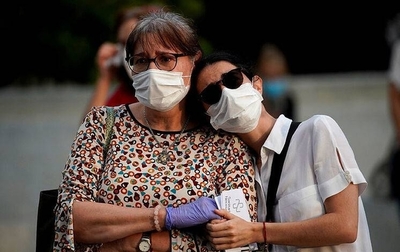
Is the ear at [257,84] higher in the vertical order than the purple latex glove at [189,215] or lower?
higher

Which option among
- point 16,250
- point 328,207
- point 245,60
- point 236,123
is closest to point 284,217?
point 328,207

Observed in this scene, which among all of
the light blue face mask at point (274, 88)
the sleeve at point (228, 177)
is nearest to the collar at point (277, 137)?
the sleeve at point (228, 177)

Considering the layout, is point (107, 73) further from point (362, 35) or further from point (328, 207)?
point (362, 35)

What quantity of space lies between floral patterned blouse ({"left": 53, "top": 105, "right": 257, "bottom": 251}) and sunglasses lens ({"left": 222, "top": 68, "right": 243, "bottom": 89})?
22 cm

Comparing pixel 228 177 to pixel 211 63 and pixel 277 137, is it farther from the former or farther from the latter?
pixel 211 63

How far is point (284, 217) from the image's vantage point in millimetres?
3928

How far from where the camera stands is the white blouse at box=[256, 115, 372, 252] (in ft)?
12.7

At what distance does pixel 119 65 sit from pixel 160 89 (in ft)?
5.87

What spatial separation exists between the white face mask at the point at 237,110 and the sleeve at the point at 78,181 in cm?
48

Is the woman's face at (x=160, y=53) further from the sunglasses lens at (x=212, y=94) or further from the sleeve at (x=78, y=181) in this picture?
the sleeve at (x=78, y=181)

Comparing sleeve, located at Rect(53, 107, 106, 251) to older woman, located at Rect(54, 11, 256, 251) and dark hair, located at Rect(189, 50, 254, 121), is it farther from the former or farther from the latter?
dark hair, located at Rect(189, 50, 254, 121)

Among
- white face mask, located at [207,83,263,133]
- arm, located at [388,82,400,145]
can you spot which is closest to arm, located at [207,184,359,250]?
white face mask, located at [207,83,263,133]

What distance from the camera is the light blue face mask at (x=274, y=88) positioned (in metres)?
8.43

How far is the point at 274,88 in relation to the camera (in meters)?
8.54
